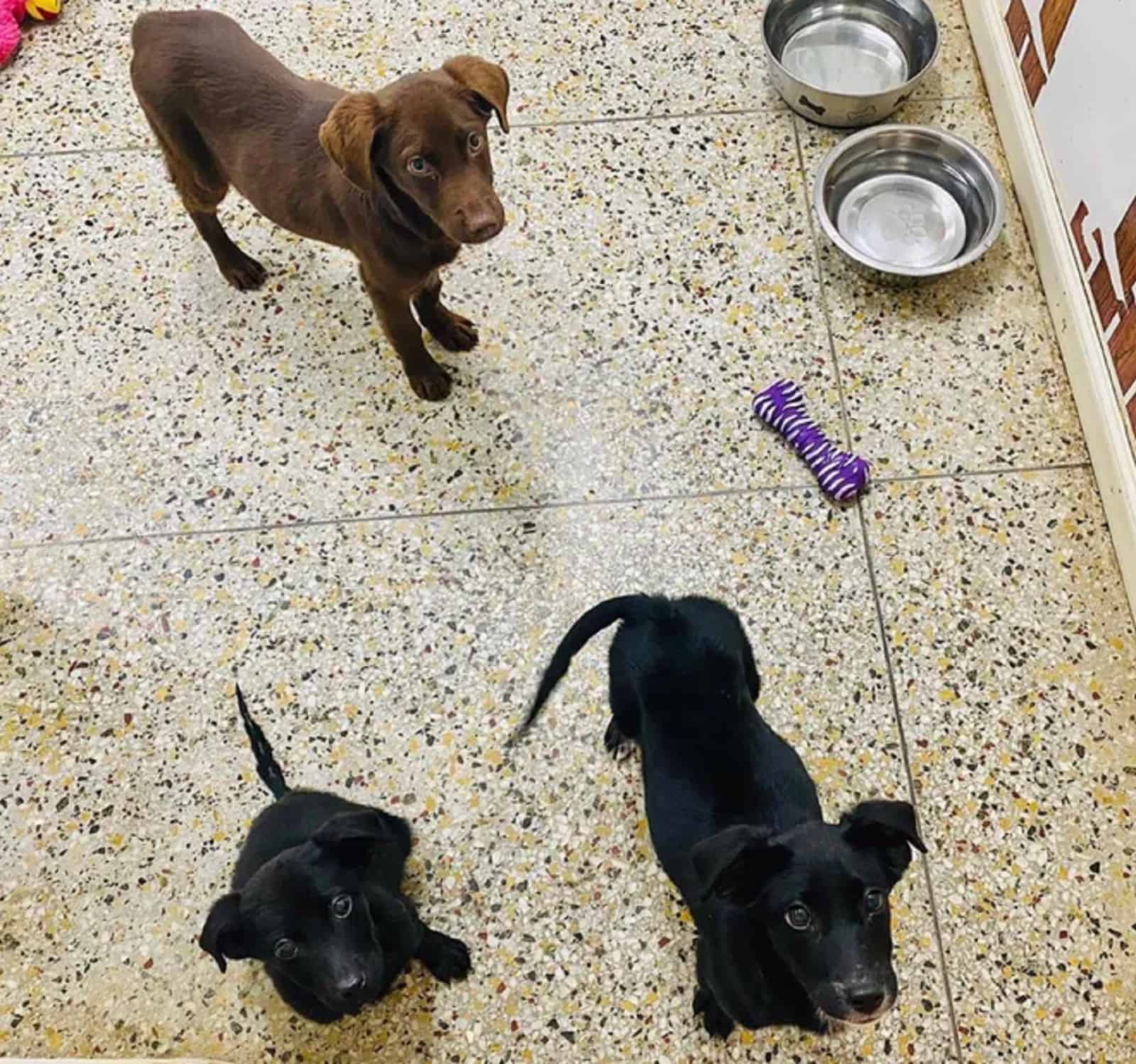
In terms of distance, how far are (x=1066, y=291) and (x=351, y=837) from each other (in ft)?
5.69

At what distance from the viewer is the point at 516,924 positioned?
5.39 feet

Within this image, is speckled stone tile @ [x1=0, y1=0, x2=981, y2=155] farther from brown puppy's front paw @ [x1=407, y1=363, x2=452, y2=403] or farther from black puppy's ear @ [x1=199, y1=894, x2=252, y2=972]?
black puppy's ear @ [x1=199, y1=894, x2=252, y2=972]

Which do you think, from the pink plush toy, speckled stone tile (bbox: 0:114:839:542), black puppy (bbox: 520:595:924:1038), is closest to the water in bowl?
speckled stone tile (bbox: 0:114:839:542)

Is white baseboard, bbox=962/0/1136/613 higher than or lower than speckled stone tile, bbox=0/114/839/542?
higher

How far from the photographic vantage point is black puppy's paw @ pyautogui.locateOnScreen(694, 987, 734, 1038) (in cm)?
151

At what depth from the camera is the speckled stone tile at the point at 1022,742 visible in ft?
5.08

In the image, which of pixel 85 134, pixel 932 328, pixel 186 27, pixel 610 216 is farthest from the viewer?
pixel 85 134

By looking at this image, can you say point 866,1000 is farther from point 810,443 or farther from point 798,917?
point 810,443

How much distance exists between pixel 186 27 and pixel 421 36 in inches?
37.0

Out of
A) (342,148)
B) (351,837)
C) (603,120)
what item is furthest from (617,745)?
(603,120)

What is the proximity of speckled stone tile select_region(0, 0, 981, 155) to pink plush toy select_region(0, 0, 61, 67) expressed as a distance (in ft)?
0.09

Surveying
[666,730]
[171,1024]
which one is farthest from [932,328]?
[171,1024]

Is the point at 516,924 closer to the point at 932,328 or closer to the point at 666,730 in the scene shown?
the point at 666,730

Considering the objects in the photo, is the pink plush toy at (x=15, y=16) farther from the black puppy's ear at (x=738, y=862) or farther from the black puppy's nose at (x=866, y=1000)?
the black puppy's nose at (x=866, y=1000)
